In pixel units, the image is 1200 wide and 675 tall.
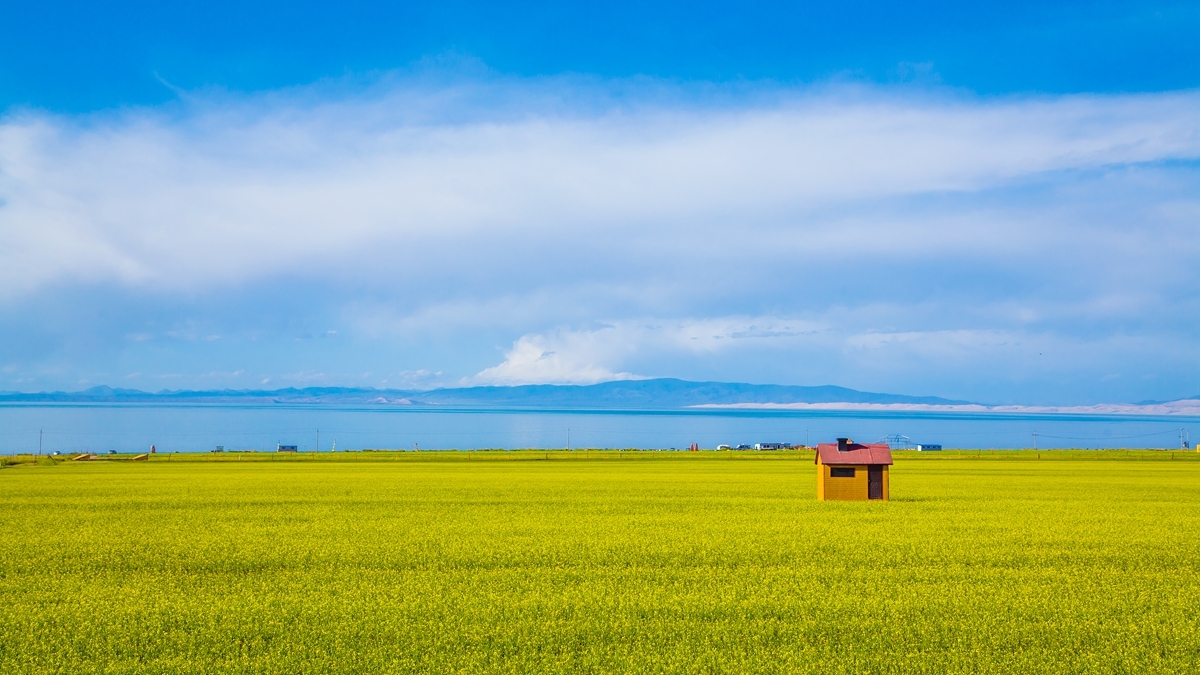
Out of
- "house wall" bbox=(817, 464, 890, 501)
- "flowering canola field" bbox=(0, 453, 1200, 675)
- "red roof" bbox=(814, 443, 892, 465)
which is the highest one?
"red roof" bbox=(814, 443, 892, 465)

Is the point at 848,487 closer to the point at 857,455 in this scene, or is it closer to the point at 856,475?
the point at 856,475

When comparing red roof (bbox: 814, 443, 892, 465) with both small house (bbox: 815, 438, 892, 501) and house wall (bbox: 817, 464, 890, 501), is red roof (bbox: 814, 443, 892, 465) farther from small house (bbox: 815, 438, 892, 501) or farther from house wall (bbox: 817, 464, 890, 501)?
house wall (bbox: 817, 464, 890, 501)

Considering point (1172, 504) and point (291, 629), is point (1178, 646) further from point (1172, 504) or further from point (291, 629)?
point (1172, 504)

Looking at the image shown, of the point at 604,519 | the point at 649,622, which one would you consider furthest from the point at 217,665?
Answer: the point at 604,519

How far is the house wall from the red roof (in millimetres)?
242

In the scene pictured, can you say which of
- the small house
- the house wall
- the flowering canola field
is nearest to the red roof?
the small house

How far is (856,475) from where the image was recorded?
2697cm

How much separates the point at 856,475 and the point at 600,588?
652 inches

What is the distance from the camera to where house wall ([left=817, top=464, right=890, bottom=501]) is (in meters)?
26.9

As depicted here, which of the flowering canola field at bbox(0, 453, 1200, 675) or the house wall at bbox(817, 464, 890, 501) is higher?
the house wall at bbox(817, 464, 890, 501)

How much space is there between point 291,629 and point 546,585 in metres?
3.87

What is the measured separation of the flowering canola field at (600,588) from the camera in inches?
371

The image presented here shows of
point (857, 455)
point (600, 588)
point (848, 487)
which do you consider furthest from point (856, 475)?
Answer: point (600, 588)

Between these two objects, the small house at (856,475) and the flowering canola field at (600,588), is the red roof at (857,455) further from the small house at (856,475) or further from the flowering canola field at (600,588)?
the flowering canola field at (600,588)
